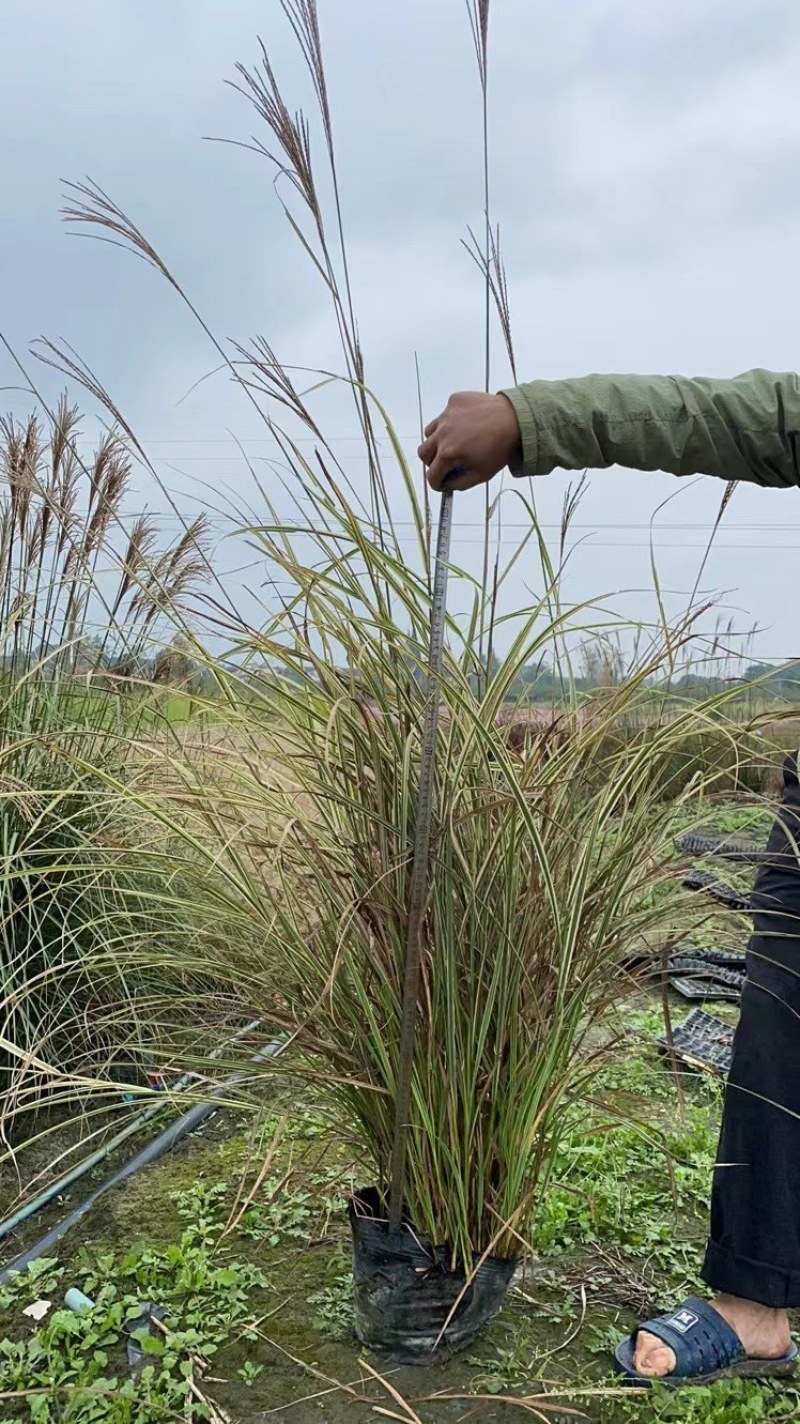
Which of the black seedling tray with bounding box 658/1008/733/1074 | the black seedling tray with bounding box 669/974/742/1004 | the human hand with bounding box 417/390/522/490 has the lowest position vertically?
the black seedling tray with bounding box 669/974/742/1004

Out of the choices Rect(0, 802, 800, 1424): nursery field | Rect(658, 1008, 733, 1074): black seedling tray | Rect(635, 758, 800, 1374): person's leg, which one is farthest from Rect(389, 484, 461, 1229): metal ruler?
Rect(658, 1008, 733, 1074): black seedling tray

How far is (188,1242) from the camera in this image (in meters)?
1.58

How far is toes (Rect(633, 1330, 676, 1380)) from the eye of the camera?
1.30 meters

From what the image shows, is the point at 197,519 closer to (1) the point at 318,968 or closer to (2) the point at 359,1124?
(1) the point at 318,968

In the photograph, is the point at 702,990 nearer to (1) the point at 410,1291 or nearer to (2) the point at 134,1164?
(2) the point at 134,1164

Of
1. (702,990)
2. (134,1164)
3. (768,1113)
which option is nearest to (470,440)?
(768,1113)

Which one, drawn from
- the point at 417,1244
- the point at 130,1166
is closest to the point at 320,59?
the point at 417,1244

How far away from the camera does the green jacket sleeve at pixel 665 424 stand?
3.66 feet

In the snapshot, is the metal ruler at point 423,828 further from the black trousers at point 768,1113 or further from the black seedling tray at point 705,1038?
the black seedling tray at point 705,1038

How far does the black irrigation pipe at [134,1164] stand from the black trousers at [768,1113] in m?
0.59

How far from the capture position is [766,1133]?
134 centimetres

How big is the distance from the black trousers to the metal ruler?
1.43ft

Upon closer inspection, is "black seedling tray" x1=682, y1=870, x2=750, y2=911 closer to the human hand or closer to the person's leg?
the person's leg

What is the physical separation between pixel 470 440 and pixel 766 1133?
913mm
